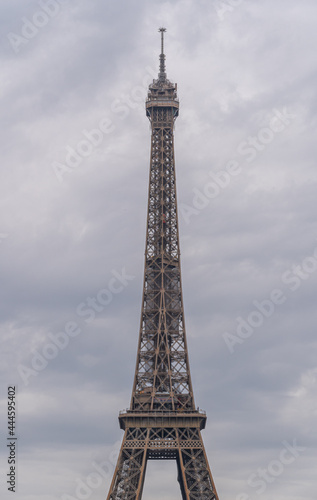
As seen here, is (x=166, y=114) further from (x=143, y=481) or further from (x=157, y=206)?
(x=143, y=481)

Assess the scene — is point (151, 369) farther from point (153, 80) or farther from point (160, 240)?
point (153, 80)

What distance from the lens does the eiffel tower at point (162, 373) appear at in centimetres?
13666

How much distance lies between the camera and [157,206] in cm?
15775

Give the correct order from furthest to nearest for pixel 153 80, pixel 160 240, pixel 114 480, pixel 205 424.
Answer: pixel 153 80
pixel 160 240
pixel 205 424
pixel 114 480

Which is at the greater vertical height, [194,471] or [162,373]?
[162,373]

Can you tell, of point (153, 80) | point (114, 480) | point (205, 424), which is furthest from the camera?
point (153, 80)

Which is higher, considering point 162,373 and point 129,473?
point 162,373

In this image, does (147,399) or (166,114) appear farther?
(166,114)

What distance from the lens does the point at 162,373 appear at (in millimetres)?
145000

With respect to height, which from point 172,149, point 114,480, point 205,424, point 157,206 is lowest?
point 114,480

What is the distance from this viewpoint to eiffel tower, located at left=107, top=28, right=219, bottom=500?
137 metres

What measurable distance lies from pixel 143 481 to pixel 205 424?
14961 mm

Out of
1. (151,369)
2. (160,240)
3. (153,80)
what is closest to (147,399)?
(151,369)

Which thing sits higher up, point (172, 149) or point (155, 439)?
point (172, 149)
